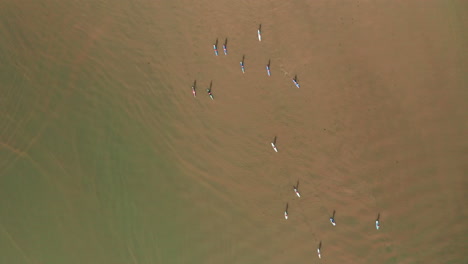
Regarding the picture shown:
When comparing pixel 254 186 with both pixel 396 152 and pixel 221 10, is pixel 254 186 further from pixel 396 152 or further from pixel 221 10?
pixel 221 10

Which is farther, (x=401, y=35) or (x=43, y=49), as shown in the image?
(x=43, y=49)

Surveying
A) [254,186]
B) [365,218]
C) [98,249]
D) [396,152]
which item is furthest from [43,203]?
[396,152]

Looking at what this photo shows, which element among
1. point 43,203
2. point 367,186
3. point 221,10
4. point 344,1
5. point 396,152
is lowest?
point 43,203

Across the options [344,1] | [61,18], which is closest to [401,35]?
[344,1]

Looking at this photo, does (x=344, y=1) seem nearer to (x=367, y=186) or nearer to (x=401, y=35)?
(x=401, y=35)

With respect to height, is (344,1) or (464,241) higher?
(344,1)

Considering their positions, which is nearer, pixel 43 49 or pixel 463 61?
pixel 463 61
